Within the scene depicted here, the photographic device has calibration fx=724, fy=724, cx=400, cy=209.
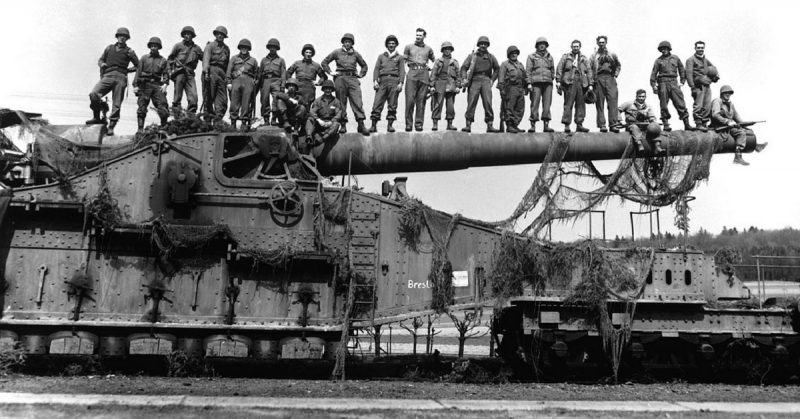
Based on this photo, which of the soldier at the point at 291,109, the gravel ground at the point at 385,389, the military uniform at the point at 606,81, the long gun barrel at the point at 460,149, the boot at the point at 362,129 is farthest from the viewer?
the military uniform at the point at 606,81

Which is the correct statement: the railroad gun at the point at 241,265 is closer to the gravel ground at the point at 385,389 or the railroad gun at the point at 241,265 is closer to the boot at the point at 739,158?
the gravel ground at the point at 385,389

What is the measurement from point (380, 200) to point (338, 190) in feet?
2.23

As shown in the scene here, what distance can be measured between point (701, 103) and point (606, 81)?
1884 millimetres

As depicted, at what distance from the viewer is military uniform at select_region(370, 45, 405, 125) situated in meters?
13.6

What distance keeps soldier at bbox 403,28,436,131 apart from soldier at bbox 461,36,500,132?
2.43 feet

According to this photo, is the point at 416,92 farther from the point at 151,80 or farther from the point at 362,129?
the point at 151,80

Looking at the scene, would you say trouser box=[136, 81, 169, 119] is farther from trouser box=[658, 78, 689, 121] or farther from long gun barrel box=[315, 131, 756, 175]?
trouser box=[658, 78, 689, 121]

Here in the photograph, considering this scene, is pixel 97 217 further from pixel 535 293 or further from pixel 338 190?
pixel 535 293

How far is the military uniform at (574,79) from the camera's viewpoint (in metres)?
13.8

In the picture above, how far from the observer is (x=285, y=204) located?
1107 centimetres

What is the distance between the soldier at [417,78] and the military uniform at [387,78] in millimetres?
219

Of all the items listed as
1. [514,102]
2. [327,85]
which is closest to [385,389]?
[327,85]

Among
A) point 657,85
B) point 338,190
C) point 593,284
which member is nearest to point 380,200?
point 338,190

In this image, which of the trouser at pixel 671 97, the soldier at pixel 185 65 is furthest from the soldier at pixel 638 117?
the soldier at pixel 185 65
